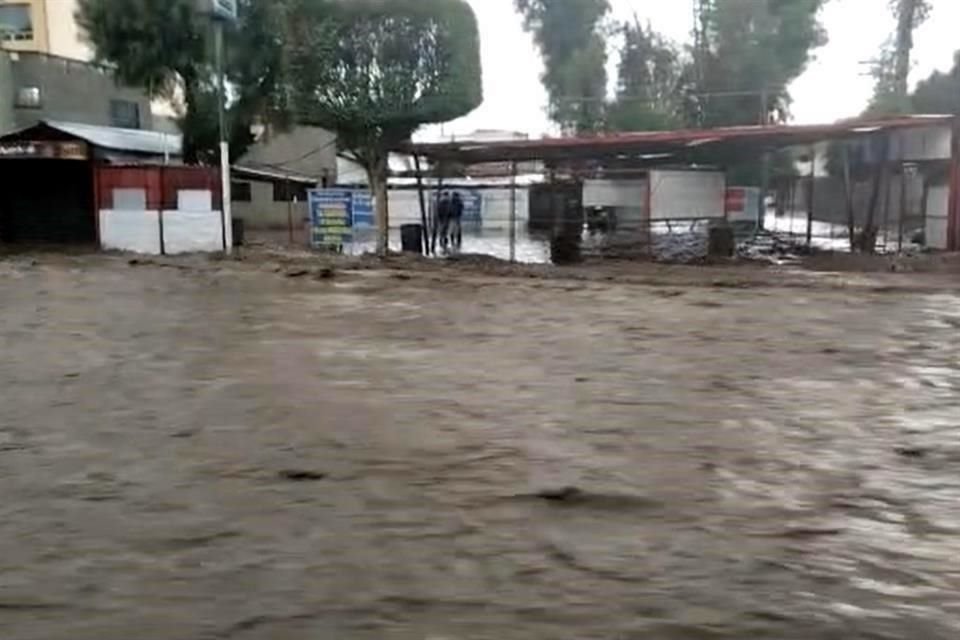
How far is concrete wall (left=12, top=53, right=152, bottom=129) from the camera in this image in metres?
32.2

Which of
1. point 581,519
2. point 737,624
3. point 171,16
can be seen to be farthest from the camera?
point 171,16

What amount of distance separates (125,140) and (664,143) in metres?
15.3

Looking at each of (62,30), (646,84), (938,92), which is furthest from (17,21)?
(938,92)

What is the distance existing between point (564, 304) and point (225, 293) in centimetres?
445

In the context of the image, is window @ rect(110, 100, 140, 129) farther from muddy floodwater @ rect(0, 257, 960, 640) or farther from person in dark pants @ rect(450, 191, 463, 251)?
muddy floodwater @ rect(0, 257, 960, 640)

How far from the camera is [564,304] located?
11.4 meters

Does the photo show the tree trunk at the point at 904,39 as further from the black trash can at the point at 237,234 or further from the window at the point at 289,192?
the black trash can at the point at 237,234

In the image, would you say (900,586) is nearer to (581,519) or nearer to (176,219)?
(581,519)

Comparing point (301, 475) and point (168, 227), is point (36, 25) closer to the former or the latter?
point (168, 227)

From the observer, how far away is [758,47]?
39.4 metres

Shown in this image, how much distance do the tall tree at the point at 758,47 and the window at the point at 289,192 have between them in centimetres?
1506

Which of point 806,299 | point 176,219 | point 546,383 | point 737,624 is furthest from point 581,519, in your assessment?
point 176,219

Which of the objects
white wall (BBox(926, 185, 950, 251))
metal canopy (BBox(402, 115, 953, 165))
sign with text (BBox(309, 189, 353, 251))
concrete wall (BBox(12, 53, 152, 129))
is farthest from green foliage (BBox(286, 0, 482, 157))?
white wall (BBox(926, 185, 950, 251))

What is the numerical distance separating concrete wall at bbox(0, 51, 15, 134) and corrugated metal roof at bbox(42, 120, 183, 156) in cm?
140
